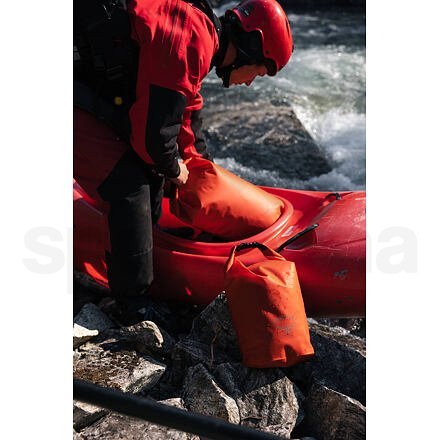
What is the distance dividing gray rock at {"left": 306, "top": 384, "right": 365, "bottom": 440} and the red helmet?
136 cm

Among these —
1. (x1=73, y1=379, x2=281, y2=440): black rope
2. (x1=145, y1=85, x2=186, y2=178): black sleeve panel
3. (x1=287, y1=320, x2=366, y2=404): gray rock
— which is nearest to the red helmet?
(x1=145, y1=85, x2=186, y2=178): black sleeve panel

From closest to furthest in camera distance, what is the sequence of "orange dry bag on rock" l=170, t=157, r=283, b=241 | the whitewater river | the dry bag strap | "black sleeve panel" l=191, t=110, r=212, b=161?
the dry bag strap
"orange dry bag on rock" l=170, t=157, r=283, b=241
"black sleeve panel" l=191, t=110, r=212, b=161
the whitewater river

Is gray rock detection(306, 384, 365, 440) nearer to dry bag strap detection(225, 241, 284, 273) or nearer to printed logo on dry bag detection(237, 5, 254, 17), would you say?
dry bag strap detection(225, 241, 284, 273)

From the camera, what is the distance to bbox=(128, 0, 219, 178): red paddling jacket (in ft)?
7.80

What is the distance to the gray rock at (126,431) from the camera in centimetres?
217

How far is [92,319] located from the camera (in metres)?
2.80

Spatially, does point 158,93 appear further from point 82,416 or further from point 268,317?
point 82,416

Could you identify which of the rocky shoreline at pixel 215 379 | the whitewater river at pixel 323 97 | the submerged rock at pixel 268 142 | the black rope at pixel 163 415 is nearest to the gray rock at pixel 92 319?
the rocky shoreline at pixel 215 379

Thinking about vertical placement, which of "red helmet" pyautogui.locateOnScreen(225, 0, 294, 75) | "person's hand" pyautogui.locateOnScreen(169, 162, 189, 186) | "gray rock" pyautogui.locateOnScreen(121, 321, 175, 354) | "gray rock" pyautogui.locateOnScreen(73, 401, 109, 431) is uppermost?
"red helmet" pyautogui.locateOnScreen(225, 0, 294, 75)

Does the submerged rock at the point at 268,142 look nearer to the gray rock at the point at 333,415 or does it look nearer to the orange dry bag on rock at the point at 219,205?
the orange dry bag on rock at the point at 219,205

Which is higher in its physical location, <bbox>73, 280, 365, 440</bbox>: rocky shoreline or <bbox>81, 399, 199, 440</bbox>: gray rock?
<bbox>73, 280, 365, 440</bbox>: rocky shoreline

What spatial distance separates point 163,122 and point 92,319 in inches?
36.0

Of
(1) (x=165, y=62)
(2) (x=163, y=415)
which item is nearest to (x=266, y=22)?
(1) (x=165, y=62)

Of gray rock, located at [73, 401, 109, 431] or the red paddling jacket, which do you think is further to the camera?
the red paddling jacket
